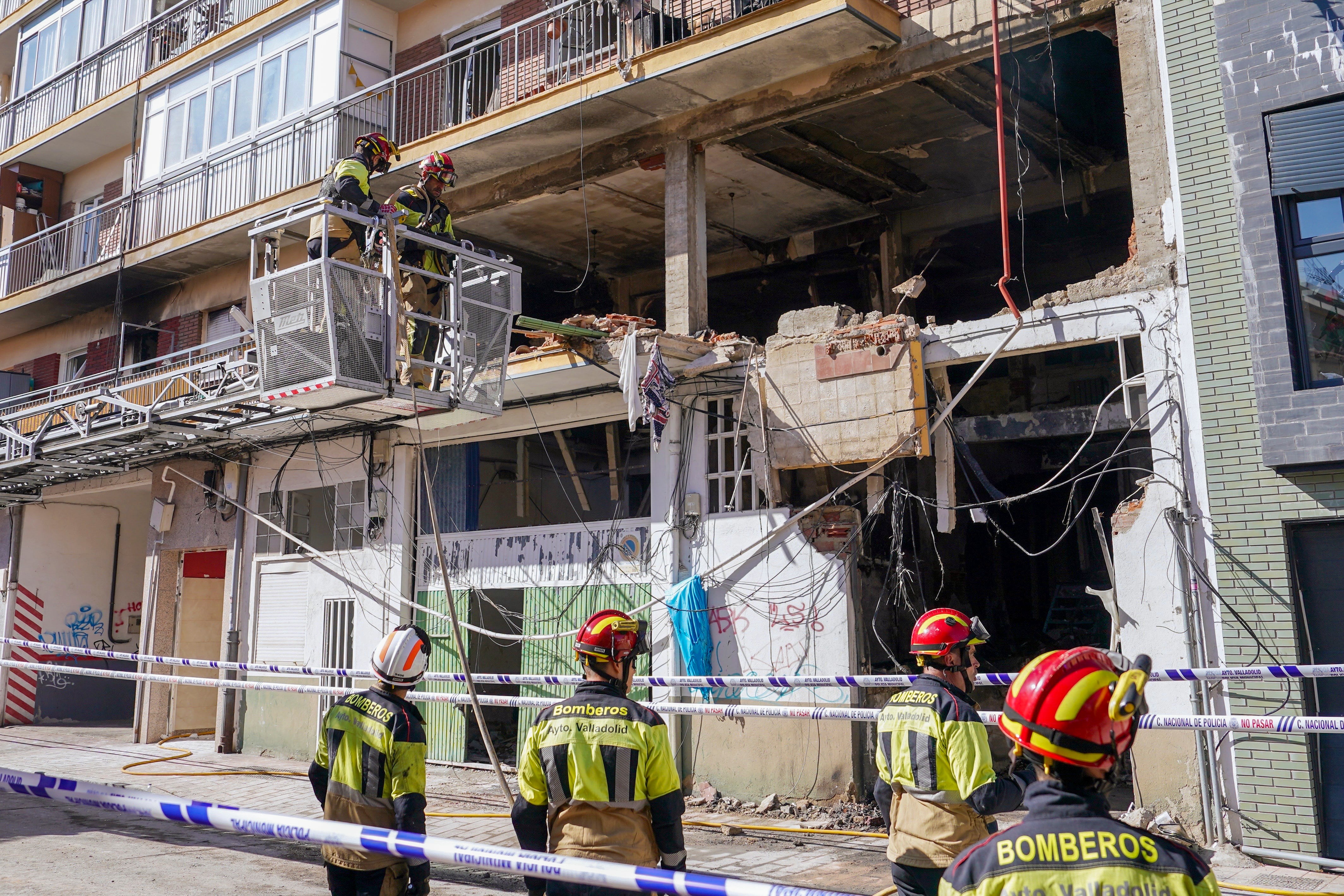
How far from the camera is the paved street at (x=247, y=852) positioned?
23.8ft

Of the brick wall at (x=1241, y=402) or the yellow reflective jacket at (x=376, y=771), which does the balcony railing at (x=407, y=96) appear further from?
the yellow reflective jacket at (x=376, y=771)

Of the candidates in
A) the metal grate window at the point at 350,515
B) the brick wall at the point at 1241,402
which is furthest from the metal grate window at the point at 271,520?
the brick wall at the point at 1241,402

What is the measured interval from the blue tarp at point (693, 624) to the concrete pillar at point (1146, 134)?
5.24 metres

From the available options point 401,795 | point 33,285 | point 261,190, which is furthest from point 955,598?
point 33,285

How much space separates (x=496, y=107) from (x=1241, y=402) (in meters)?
10.8

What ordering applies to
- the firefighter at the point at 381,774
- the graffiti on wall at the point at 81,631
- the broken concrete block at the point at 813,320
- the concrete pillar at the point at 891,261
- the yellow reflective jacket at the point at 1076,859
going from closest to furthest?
the yellow reflective jacket at the point at 1076,859 < the firefighter at the point at 381,774 < the broken concrete block at the point at 813,320 < the concrete pillar at the point at 891,261 < the graffiti on wall at the point at 81,631

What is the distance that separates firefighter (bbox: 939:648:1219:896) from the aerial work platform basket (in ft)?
26.5

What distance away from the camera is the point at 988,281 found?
15.1m

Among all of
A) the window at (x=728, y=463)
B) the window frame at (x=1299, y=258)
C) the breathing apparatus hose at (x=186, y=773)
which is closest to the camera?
the window frame at (x=1299, y=258)

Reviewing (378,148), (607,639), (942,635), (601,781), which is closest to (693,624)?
(378,148)

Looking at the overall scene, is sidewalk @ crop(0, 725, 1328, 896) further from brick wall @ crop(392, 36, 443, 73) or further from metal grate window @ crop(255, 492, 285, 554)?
brick wall @ crop(392, 36, 443, 73)

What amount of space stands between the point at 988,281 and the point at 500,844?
Result: 1039 cm

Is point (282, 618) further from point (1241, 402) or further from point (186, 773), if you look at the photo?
point (1241, 402)

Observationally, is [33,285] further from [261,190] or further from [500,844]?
[500,844]
